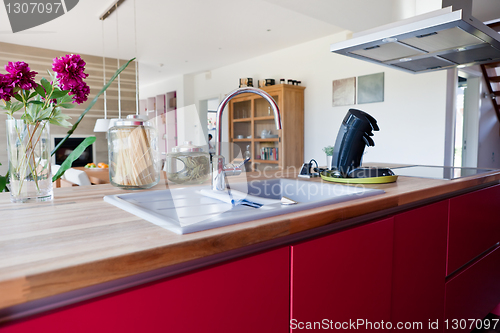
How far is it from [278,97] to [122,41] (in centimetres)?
238

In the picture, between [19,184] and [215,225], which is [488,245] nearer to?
[215,225]

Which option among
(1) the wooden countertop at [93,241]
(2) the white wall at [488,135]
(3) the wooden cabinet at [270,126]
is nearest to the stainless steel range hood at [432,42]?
(1) the wooden countertop at [93,241]

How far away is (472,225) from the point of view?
140 centimetres

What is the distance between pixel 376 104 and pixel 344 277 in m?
3.51

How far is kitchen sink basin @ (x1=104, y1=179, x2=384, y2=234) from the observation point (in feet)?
2.04

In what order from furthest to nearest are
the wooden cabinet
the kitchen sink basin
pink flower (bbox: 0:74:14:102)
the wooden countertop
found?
the wooden cabinet, pink flower (bbox: 0:74:14:102), the kitchen sink basin, the wooden countertop

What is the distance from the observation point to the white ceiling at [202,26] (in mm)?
2627

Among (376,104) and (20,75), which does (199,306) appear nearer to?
(20,75)

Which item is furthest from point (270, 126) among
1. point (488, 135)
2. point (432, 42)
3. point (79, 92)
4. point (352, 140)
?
point (79, 92)

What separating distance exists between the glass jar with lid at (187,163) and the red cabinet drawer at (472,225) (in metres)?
0.96

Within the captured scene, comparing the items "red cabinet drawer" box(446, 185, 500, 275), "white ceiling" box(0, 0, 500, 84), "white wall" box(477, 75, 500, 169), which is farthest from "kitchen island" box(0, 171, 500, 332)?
"white wall" box(477, 75, 500, 169)

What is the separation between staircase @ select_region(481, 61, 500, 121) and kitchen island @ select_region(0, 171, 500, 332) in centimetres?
420

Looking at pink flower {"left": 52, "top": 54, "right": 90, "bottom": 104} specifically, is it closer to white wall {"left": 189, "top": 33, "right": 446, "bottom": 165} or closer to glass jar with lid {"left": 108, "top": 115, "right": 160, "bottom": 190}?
glass jar with lid {"left": 108, "top": 115, "right": 160, "bottom": 190}

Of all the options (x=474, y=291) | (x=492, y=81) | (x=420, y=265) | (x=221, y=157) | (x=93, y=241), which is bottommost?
(x=474, y=291)
